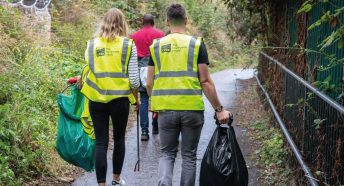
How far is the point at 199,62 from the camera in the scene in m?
4.82

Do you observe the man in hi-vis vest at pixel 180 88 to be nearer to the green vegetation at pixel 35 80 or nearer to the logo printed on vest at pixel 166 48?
the logo printed on vest at pixel 166 48

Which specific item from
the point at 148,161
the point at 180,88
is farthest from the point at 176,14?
the point at 148,161

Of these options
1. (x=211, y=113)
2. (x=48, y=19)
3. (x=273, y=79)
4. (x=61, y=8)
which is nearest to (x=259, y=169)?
(x=273, y=79)

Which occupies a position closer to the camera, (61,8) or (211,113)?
(211,113)

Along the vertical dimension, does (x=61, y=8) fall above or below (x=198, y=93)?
above

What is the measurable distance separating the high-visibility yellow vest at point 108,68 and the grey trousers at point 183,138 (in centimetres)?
67

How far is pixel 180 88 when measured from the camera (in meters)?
4.84

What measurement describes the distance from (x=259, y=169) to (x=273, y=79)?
2585 mm

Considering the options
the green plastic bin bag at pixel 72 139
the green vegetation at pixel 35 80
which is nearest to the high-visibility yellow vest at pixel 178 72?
the green plastic bin bag at pixel 72 139

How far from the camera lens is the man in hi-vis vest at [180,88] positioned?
4816mm

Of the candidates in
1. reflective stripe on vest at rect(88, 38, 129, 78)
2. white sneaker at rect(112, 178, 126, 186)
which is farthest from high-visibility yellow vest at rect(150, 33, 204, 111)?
white sneaker at rect(112, 178, 126, 186)

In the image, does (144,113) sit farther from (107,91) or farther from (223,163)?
(223,163)

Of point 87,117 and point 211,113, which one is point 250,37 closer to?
point 211,113

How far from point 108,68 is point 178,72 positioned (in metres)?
0.92
